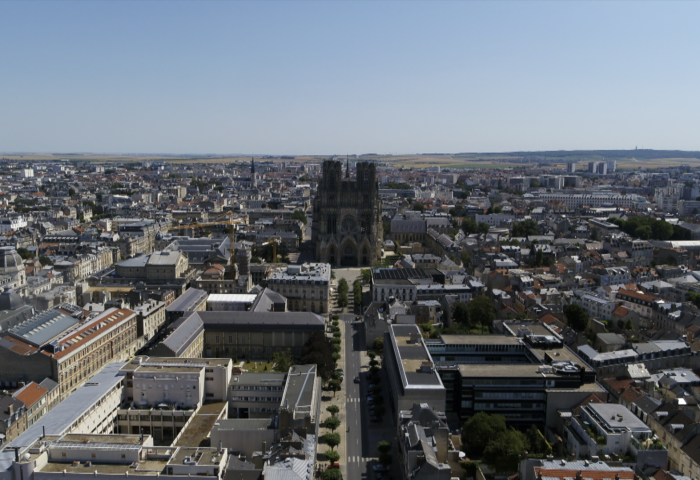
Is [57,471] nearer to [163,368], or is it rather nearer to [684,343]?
[163,368]

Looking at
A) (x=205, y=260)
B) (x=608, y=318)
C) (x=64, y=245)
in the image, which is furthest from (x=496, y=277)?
(x=64, y=245)

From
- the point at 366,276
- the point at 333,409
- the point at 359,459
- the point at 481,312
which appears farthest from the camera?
the point at 366,276

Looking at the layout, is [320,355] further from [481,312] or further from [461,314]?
[481,312]

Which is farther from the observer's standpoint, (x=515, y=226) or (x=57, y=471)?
(x=515, y=226)


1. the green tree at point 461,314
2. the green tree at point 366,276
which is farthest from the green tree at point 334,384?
the green tree at point 366,276

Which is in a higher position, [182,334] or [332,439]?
[182,334]

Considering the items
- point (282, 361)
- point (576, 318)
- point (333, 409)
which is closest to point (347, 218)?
point (576, 318)
